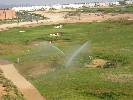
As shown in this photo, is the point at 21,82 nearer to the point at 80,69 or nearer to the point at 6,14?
the point at 80,69

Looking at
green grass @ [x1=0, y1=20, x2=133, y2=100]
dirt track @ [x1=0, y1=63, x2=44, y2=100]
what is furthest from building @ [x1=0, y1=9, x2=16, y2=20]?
dirt track @ [x1=0, y1=63, x2=44, y2=100]

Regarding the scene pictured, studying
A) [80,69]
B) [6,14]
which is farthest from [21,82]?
[6,14]

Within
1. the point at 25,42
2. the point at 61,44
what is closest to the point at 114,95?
the point at 61,44

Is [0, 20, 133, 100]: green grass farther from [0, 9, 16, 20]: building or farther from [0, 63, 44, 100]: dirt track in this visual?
[0, 9, 16, 20]: building

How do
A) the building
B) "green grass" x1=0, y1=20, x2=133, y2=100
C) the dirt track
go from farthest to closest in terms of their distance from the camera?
the building
"green grass" x1=0, y1=20, x2=133, y2=100
the dirt track

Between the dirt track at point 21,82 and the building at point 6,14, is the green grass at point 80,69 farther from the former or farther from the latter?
the building at point 6,14

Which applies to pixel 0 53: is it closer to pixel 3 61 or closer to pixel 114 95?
pixel 3 61
